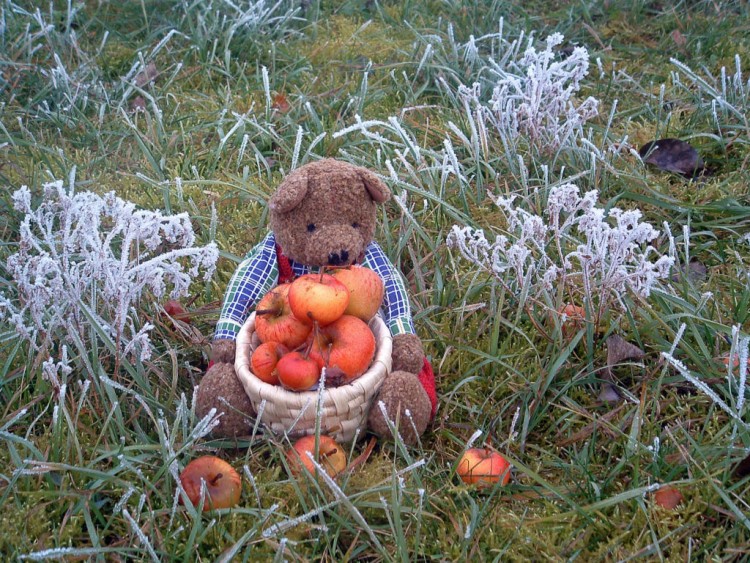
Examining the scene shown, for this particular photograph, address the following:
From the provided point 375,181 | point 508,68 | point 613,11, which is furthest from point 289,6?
point 375,181

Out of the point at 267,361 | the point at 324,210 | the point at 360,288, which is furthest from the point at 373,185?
the point at 267,361

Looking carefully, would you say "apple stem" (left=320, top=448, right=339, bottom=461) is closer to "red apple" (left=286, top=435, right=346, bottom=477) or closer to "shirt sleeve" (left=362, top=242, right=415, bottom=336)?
"red apple" (left=286, top=435, right=346, bottom=477)

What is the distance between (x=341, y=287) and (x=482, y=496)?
0.64 meters

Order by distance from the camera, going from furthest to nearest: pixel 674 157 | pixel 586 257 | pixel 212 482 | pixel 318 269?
pixel 674 157 < pixel 586 257 < pixel 318 269 < pixel 212 482

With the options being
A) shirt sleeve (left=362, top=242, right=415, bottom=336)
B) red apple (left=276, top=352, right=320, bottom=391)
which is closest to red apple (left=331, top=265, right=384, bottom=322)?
shirt sleeve (left=362, top=242, right=415, bottom=336)

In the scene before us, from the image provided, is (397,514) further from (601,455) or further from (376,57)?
(376,57)

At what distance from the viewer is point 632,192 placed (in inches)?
121

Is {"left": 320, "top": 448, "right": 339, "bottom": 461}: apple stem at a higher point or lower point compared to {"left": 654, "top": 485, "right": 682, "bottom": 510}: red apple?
higher

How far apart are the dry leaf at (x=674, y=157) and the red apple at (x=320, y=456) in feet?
6.71

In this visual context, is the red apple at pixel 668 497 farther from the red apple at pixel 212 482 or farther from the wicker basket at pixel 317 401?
the red apple at pixel 212 482

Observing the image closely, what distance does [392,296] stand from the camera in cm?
224

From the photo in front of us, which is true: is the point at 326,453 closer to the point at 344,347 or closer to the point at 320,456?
the point at 320,456

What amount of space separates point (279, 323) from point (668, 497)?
1.06 m

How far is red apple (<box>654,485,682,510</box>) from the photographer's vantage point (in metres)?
1.85
